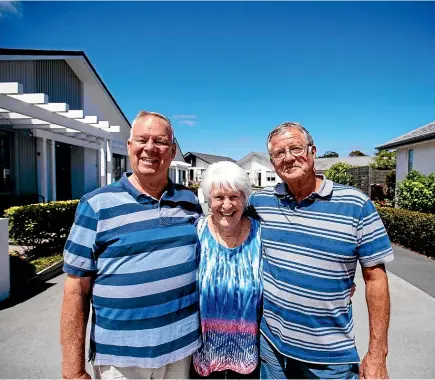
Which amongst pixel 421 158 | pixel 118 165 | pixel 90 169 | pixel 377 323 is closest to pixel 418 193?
pixel 421 158

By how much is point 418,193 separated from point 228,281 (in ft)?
34.4

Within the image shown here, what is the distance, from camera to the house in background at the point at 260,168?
4862 centimetres

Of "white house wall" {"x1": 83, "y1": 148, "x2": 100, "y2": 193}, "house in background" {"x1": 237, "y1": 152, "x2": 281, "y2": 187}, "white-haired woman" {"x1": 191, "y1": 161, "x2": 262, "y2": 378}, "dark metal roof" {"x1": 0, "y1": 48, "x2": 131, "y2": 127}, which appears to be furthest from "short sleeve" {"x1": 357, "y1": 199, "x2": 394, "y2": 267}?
"house in background" {"x1": 237, "y1": 152, "x2": 281, "y2": 187}

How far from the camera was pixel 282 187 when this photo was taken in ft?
6.94

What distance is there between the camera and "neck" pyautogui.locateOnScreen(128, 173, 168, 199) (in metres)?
1.96

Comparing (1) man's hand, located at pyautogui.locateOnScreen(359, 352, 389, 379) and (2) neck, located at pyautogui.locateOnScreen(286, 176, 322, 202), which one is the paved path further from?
(2) neck, located at pyautogui.locateOnScreen(286, 176, 322, 202)

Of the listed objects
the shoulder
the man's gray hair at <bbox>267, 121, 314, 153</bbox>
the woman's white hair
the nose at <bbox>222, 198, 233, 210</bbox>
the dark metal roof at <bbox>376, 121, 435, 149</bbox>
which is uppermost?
the dark metal roof at <bbox>376, 121, 435, 149</bbox>

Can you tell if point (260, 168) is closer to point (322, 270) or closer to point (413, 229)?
point (413, 229)

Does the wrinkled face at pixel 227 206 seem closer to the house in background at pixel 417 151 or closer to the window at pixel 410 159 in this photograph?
the house in background at pixel 417 151

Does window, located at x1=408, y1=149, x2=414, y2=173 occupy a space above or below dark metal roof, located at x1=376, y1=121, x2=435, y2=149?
below

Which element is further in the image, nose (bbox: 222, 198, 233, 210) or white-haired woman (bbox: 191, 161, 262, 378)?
nose (bbox: 222, 198, 233, 210)

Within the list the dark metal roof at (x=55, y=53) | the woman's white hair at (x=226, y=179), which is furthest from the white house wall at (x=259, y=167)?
the woman's white hair at (x=226, y=179)

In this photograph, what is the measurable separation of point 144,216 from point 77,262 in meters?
0.45

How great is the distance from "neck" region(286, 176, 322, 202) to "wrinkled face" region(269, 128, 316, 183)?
0.03 m
